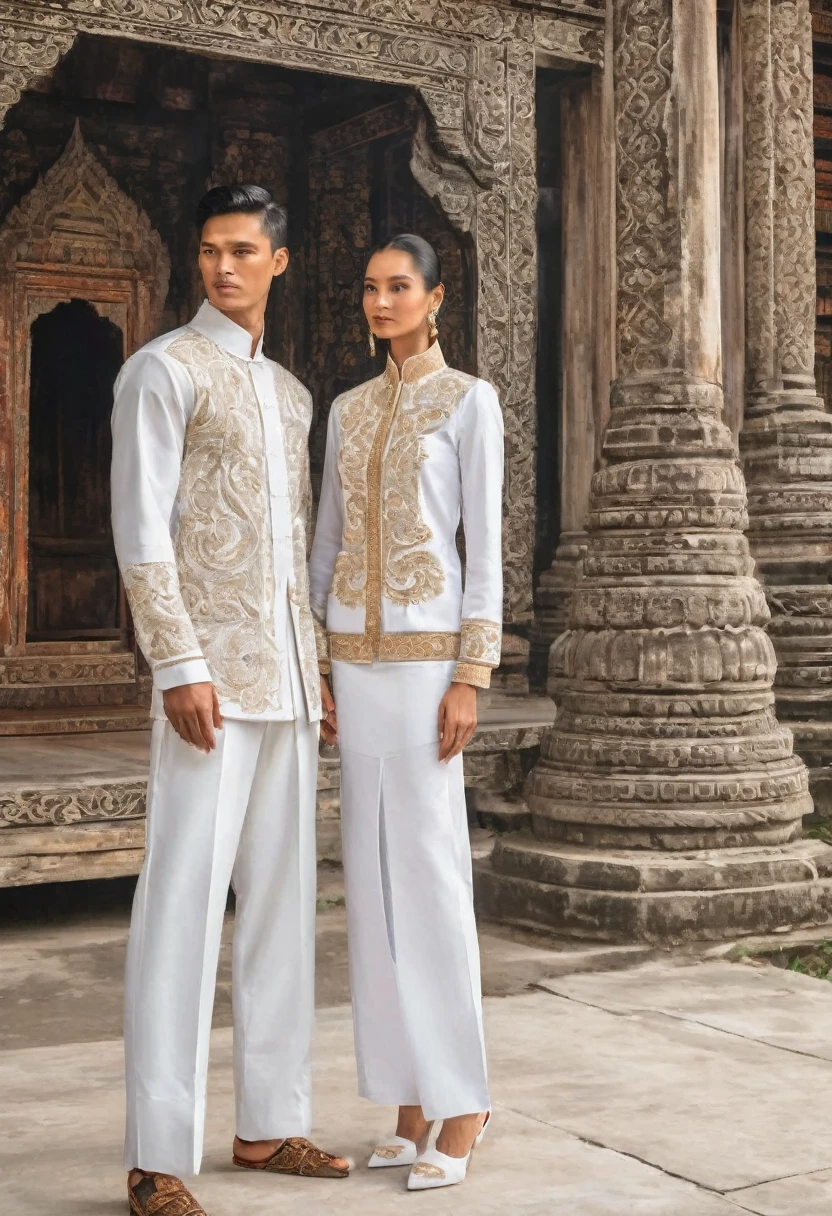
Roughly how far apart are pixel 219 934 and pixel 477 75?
5357 millimetres

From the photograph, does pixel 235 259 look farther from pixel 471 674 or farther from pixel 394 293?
pixel 471 674

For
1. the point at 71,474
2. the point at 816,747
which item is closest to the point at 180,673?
the point at 816,747

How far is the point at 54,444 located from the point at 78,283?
2.72ft

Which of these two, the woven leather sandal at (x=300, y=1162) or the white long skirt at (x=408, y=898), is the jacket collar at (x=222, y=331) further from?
the woven leather sandal at (x=300, y=1162)

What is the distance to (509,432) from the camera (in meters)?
7.61

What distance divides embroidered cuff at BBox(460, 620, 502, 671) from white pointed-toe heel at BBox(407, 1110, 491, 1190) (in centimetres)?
87

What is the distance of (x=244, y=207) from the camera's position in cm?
293

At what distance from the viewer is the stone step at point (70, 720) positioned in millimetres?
7414

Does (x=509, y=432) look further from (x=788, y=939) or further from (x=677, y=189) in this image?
(x=788, y=939)

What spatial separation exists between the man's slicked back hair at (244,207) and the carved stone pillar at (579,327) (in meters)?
5.03

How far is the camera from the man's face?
293 centimetres

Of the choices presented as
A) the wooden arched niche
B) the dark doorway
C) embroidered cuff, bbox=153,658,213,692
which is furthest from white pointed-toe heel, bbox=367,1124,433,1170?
the dark doorway

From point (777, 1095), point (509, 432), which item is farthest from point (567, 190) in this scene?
point (777, 1095)

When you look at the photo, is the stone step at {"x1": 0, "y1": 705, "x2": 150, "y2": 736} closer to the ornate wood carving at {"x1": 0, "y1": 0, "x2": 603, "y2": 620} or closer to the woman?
the ornate wood carving at {"x1": 0, "y1": 0, "x2": 603, "y2": 620}
